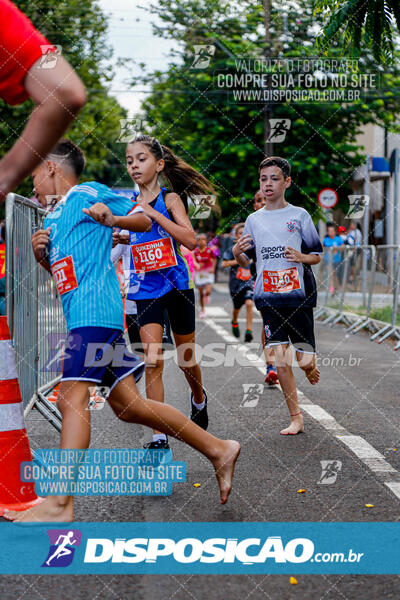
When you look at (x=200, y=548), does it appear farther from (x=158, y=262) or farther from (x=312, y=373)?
(x=312, y=373)

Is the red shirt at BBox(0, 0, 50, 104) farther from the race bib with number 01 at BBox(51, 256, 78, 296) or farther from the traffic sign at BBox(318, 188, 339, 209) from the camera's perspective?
the traffic sign at BBox(318, 188, 339, 209)

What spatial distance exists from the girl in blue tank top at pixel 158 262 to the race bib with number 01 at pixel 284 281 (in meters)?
0.81

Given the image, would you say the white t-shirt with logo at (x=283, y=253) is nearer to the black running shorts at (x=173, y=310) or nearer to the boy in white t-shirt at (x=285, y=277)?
the boy in white t-shirt at (x=285, y=277)

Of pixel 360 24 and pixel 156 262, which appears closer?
pixel 156 262

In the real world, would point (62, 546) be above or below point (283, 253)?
below

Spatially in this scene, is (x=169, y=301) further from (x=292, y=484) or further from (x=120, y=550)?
(x=120, y=550)

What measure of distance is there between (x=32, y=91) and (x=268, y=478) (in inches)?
115

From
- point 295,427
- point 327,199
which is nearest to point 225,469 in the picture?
point 295,427

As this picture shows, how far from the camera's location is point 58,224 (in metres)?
3.84

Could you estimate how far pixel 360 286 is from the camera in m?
15.0

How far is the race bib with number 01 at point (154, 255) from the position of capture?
546 cm

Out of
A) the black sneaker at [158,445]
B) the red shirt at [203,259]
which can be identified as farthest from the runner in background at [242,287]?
the black sneaker at [158,445]

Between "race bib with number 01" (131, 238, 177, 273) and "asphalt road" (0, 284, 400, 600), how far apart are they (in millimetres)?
1125

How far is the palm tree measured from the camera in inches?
346
